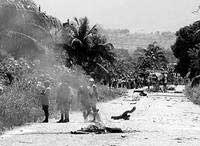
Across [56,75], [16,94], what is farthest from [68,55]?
[16,94]

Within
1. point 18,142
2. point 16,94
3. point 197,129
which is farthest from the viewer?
point 16,94

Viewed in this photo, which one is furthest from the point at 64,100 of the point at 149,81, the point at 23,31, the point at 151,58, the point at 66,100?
the point at 151,58

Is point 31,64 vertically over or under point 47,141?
over

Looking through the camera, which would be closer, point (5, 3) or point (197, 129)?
point (197, 129)

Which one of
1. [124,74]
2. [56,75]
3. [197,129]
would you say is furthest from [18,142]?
[124,74]

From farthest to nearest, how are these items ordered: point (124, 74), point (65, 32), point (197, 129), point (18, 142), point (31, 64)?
1. point (124, 74)
2. point (65, 32)
3. point (31, 64)
4. point (197, 129)
5. point (18, 142)

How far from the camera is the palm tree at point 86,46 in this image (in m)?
44.3

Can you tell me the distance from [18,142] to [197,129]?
6975 millimetres

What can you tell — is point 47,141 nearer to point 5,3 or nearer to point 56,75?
point 5,3

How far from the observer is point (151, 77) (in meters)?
74.4

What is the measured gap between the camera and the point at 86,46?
147 feet

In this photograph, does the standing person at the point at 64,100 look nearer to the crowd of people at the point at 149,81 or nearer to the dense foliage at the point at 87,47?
the dense foliage at the point at 87,47

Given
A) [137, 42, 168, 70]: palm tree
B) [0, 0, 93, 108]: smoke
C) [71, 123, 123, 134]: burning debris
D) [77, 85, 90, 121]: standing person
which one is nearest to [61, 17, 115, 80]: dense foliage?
[0, 0, 93, 108]: smoke

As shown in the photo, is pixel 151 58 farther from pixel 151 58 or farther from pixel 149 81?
pixel 149 81
